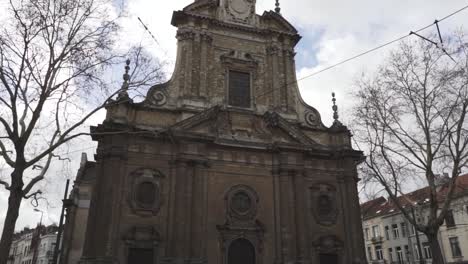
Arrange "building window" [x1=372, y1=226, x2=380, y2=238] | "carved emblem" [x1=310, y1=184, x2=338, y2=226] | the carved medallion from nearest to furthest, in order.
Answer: the carved medallion < "carved emblem" [x1=310, y1=184, x2=338, y2=226] < "building window" [x1=372, y1=226, x2=380, y2=238]

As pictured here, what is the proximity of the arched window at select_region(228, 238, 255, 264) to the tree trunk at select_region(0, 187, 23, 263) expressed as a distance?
910 centimetres

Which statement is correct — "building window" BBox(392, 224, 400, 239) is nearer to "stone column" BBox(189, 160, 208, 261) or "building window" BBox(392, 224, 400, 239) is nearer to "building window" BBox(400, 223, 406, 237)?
"building window" BBox(400, 223, 406, 237)

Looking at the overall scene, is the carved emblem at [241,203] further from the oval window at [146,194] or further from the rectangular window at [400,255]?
the rectangular window at [400,255]

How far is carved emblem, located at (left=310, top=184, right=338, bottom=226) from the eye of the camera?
733 inches

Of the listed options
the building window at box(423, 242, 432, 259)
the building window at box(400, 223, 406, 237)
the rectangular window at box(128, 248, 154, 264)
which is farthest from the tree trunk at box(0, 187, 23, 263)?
the building window at box(400, 223, 406, 237)

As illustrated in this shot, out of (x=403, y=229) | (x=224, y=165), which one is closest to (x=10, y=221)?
(x=224, y=165)

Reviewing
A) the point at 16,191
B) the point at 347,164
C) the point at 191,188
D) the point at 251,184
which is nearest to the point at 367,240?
the point at 347,164

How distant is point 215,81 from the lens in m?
19.8

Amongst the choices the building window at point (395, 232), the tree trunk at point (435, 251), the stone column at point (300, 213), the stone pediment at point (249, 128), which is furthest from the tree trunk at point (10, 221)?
the building window at point (395, 232)

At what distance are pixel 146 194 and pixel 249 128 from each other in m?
5.62

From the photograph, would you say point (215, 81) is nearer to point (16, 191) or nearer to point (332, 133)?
point (332, 133)

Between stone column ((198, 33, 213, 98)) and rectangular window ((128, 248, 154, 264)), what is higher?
stone column ((198, 33, 213, 98))

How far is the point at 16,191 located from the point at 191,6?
45.0 ft

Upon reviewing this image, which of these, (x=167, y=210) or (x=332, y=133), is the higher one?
(x=332, y=133)
